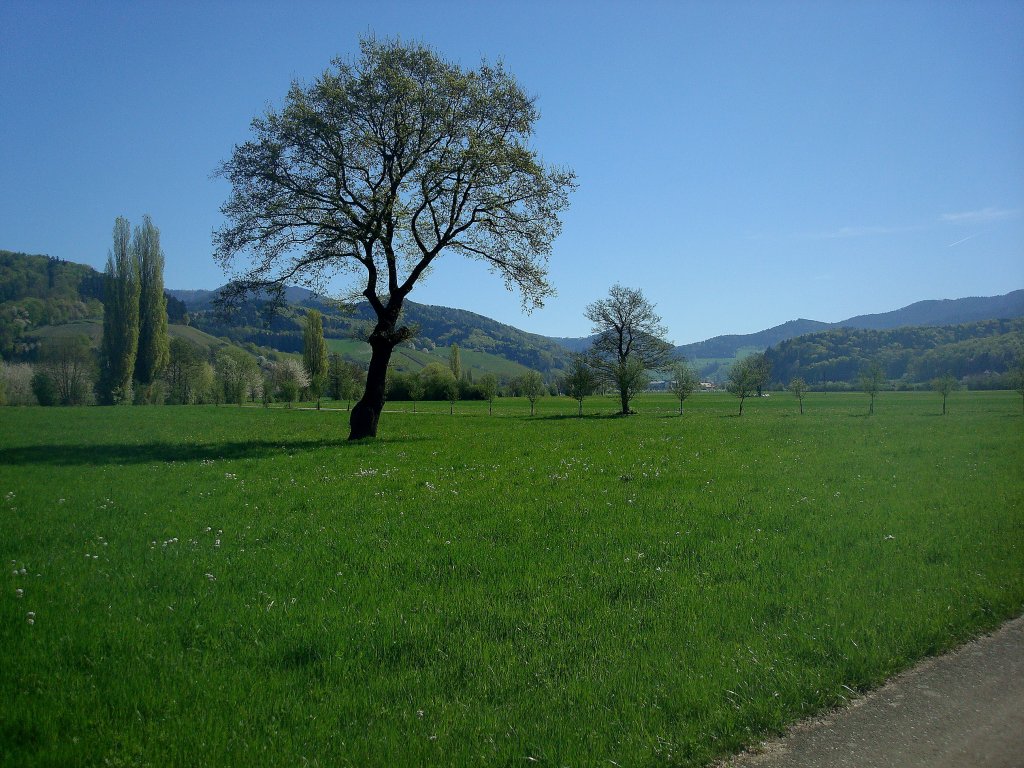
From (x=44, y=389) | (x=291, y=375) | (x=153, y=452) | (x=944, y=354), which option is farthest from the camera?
(x=291, y=375)

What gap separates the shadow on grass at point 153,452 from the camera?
62.3 ft

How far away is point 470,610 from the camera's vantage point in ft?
22.3

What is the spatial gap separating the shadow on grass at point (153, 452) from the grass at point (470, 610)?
4.68 metres

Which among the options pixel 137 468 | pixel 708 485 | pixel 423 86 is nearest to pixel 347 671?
pixel 708 485

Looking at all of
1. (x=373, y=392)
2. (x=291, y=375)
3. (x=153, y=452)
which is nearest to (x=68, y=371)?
(x=291, y=375)

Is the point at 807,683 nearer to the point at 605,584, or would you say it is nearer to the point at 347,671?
the point at 605,584

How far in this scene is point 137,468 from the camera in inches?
682

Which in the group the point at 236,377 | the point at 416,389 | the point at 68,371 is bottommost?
the point at 416,389

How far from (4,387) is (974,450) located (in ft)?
302

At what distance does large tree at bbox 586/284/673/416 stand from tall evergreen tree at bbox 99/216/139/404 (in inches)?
2341

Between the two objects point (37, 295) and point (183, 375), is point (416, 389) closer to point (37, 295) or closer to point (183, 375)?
point (183, 375)

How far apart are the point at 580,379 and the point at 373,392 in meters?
45.5

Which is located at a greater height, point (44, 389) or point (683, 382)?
point (683, 382)

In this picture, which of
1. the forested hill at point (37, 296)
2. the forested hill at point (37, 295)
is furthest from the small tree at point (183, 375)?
the forested hill at point (37, 295)
